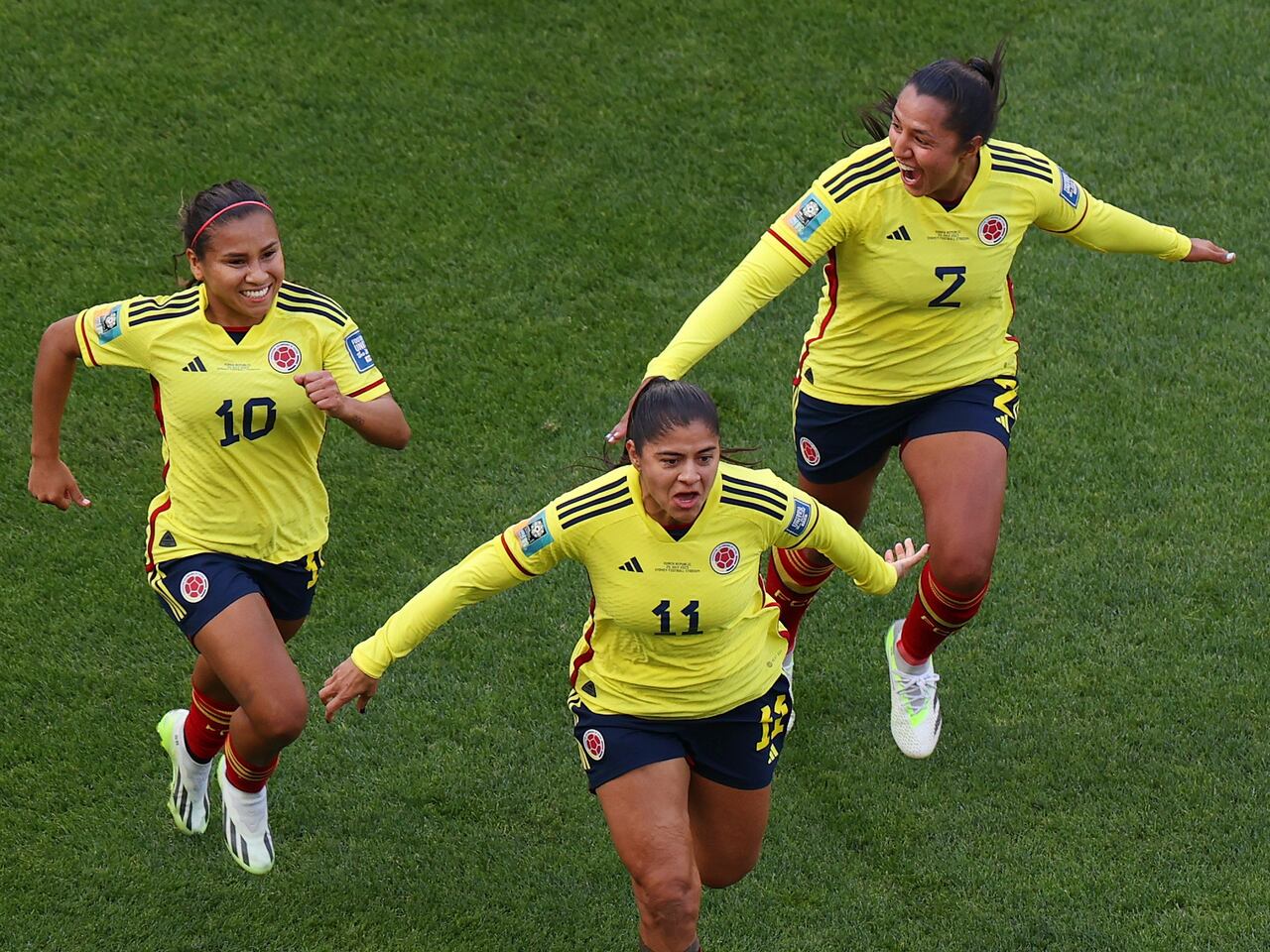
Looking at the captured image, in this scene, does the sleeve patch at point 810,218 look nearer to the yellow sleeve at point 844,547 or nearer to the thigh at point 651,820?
the yellow sleeve at point 844,547

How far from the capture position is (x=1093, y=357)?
9.36m

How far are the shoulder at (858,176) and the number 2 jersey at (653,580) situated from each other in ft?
4.08

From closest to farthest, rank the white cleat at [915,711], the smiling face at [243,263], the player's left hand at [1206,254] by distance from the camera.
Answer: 1. the smiling face at [243,263]
2. the player's left hand at [1206,254]
3. the white cleat at [915,711]

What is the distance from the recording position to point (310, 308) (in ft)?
20.0

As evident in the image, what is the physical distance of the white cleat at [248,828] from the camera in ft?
21.7

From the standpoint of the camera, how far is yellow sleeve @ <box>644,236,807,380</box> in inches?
238

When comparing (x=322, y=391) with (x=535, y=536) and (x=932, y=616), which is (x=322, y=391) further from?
(x=932, y=616)

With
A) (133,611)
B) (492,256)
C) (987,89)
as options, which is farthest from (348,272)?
(987,89)

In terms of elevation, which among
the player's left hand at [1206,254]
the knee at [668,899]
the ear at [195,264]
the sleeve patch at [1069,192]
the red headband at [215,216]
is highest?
the red headband at [215,216]

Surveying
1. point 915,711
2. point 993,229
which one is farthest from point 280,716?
point 993,229

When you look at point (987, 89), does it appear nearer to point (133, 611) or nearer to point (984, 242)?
point (984, 242)

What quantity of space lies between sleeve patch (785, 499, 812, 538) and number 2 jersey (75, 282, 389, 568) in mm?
1492

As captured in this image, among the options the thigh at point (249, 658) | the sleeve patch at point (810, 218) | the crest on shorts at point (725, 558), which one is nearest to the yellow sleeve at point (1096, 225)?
the sleeve patch at point (810, 218)

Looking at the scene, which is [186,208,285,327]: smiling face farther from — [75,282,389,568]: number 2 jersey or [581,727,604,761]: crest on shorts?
[581,727,604,761]: crest on shorts
